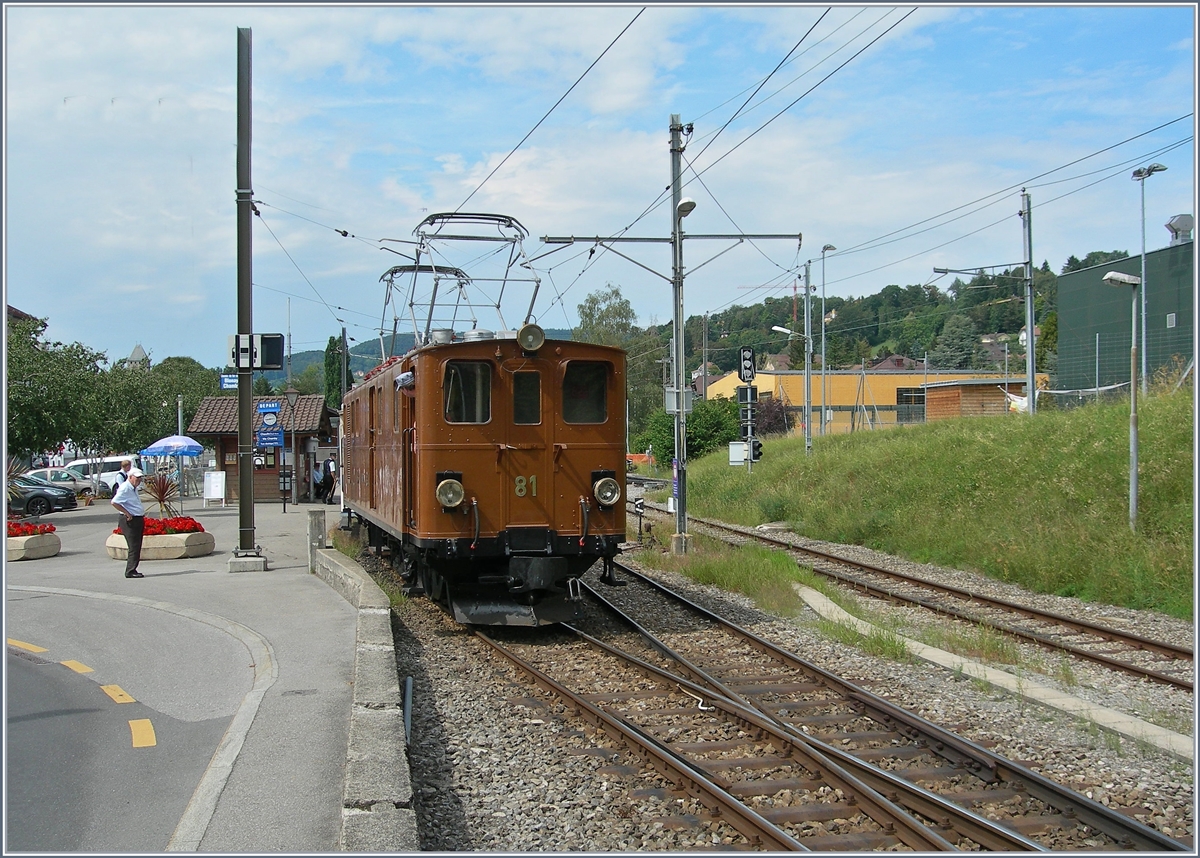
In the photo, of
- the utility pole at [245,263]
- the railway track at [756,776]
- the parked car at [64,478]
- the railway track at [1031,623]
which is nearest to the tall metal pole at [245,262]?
the utility pole at [245,263]

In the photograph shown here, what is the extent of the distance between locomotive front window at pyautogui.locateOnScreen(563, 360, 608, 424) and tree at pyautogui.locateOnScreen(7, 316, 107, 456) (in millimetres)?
21725

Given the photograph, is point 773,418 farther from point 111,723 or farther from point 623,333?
point 111,723

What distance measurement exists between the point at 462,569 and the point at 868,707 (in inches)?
186

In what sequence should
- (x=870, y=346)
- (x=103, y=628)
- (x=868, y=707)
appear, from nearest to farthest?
(x=868, y=707)
(x=103, y=628)
(x=870, y=346)

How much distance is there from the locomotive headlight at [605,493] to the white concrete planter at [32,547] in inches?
453

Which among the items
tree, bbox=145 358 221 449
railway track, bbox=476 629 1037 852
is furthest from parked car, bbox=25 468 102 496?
railway track, bbox=476 629 1037 852

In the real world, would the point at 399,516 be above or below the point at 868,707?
above

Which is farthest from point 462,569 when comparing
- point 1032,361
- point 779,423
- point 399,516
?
point 779,423

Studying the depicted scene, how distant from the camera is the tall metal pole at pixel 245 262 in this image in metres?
14.5

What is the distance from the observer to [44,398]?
26859 millimetres

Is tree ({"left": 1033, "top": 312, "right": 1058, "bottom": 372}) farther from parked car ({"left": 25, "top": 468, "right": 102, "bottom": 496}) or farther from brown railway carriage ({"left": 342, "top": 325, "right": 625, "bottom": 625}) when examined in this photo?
brown railway carriage ({"left": 342, "top": 325, "right": 625, "bottom": 625})

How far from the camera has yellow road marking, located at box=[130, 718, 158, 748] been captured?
6.33m

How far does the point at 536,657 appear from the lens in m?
9.32

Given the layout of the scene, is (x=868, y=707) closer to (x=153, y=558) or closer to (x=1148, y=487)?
(x=1148, y=487)
